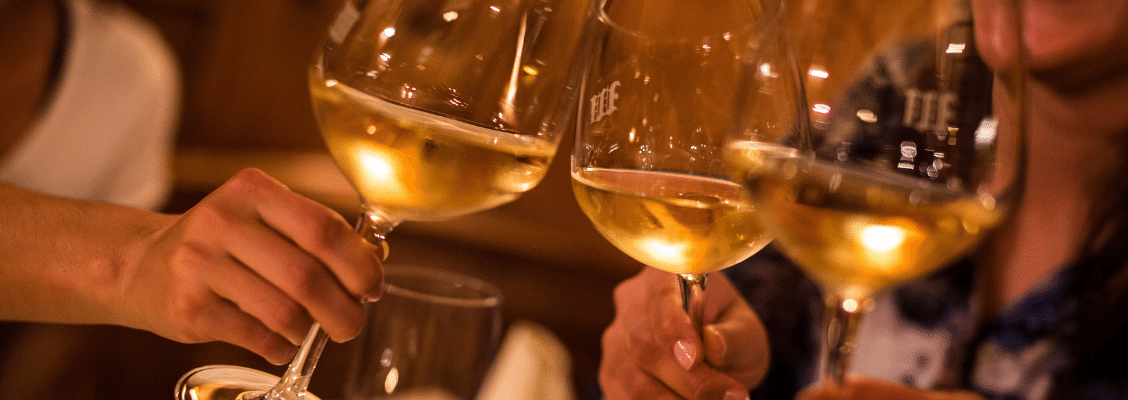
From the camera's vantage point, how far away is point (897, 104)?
0.39 meters

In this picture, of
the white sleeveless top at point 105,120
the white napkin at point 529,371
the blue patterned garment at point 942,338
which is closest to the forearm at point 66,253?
the white napkin at point 529,371

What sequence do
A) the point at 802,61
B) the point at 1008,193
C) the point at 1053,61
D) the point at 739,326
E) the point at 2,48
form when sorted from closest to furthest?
the point at 1008,193 < the point at 802,61 < the point at 739,326 < the point at 1053,61 < the point at 2,48

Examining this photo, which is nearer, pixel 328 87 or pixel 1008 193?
pixel 1008 193

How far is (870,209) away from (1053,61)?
812 mm

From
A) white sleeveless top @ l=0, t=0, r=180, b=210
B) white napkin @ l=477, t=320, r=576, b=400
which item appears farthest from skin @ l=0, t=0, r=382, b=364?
white sleeveless top @ l=0, t=0, r=180, b=210

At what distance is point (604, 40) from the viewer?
1.66 feet

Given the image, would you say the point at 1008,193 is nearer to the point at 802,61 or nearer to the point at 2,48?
the point at 802,61

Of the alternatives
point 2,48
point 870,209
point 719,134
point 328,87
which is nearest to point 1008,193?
point 870,209

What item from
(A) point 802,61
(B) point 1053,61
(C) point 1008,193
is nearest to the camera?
(C) point 1008,193

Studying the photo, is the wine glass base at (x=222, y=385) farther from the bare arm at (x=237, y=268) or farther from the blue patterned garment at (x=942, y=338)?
the blue patterned garment at (x=942, y=338)

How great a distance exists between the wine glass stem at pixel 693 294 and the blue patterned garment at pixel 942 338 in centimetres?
56

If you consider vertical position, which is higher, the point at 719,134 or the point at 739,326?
the point at 719,134

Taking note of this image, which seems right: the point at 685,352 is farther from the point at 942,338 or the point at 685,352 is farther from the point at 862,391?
the point at 942,338

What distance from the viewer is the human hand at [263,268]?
47 cm
